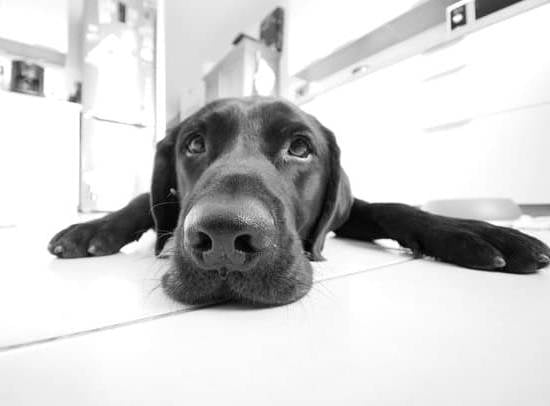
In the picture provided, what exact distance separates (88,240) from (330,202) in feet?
2.41

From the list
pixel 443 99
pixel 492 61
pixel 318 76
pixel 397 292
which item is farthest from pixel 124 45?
pixel 397 292

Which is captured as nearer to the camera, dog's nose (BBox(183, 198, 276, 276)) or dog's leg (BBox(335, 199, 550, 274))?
dog's nose (BBox(183, 198, 276, 276))

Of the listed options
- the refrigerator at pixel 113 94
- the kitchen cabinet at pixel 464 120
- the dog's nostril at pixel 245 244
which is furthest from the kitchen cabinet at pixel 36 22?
the dog's nostril at pixel 245 244

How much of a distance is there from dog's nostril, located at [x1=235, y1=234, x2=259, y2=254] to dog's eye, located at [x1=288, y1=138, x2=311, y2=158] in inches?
17.4

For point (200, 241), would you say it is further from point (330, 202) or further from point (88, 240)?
point (88, 240)

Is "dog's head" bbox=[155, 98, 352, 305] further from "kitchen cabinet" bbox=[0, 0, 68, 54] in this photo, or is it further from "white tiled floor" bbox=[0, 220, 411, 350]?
"kitchen cabinet" bbox=[0, 0, 68, 54]

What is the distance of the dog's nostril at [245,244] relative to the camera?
17.8 inches

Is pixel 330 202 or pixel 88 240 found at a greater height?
pixel 330 202

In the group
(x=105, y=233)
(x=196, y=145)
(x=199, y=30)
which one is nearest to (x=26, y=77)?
(x=199, y=30)

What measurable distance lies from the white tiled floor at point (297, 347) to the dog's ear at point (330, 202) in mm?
208

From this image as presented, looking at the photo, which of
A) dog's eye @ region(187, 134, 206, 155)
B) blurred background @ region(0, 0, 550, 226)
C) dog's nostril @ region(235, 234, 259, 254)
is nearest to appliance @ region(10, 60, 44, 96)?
blurred background @ region(0, 0, 550, 226)

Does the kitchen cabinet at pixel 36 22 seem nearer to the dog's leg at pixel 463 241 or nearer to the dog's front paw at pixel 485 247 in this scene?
the dog's leg at pixel 463 241

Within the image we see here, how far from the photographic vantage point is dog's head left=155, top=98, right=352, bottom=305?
46 centimetres

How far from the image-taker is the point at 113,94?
410 centimetres
